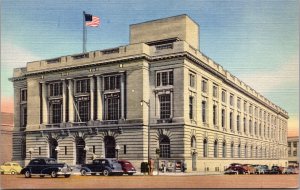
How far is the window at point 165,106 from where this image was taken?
2184cm

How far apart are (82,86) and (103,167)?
3.67 meters

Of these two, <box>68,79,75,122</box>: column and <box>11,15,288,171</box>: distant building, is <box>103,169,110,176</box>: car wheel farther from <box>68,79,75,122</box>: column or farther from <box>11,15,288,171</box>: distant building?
<box>68,79,75,122</box>: column

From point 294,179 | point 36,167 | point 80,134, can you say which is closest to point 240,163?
point 294,179

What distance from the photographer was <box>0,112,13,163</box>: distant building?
20.9 m

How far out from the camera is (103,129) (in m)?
22.4

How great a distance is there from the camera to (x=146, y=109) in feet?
72.4

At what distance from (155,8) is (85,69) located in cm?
429

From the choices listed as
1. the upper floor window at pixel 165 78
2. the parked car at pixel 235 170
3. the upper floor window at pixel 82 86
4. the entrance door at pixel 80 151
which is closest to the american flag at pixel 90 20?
the upper floor window at pixel 82 86

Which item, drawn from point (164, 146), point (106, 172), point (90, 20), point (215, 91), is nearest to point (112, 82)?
point (90, 20)

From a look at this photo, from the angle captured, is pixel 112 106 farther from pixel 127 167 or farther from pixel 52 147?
pixel 52 147

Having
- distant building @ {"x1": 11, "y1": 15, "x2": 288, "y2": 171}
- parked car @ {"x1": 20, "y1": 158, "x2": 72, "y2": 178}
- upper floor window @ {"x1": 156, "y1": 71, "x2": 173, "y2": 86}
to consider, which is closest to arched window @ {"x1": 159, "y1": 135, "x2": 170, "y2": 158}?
distant building @ {"x1": 11, "y1": 15, "x2": 288, "y2": 171}

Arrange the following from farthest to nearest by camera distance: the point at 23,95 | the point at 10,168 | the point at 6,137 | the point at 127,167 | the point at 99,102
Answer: the point at 99,102 → the point at 23,95 → the point at 127,167 → the point at 6,137 → the point at 10,168

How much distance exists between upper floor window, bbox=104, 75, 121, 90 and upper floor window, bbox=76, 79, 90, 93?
725mm

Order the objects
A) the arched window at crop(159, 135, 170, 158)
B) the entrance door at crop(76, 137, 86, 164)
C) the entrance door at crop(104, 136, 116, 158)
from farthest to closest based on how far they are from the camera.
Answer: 1. the entrance door at crop(76, 137, 86, 164)
2. the entrance door at crop(104, 136, 116, 158)
3. the arched window at crop(159, 135, 170, 158)
